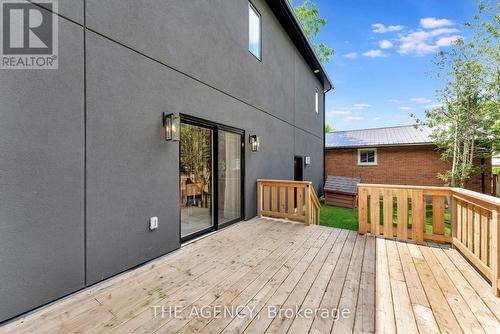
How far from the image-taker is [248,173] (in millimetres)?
5512

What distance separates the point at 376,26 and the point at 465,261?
39.9ft

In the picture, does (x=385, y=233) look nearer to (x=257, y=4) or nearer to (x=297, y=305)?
(x=297, y=305)

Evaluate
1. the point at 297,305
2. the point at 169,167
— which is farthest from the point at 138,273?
the point at 297,305

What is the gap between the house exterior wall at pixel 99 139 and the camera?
2.01 metres

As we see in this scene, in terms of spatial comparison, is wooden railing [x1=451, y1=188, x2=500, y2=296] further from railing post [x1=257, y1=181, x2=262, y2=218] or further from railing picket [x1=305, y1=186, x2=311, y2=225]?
railing post [x1=257, y1=181, x2=262, y2=218]

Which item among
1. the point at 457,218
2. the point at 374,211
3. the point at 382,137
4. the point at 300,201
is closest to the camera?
the point at 457,218

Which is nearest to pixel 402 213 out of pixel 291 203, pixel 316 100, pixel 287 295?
pixel 291 203

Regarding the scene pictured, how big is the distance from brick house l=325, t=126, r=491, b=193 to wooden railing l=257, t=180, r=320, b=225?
889 cm

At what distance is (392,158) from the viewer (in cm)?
1242

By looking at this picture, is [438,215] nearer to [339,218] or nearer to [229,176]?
[229,176]

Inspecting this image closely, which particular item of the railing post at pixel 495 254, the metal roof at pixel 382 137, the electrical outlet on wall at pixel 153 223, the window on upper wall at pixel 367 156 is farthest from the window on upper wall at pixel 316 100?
the electrical outlet on wall at pixel 153 223

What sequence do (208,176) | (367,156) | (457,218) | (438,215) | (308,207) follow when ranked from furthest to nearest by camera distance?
(367,156) → (308,207) → (208,176) → (438,215) → (457,218)

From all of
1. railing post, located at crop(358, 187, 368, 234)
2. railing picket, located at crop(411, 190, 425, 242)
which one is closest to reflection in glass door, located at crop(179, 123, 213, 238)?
railing post, located at crop(358, 187, 368, 234)

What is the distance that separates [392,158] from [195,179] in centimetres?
1204
